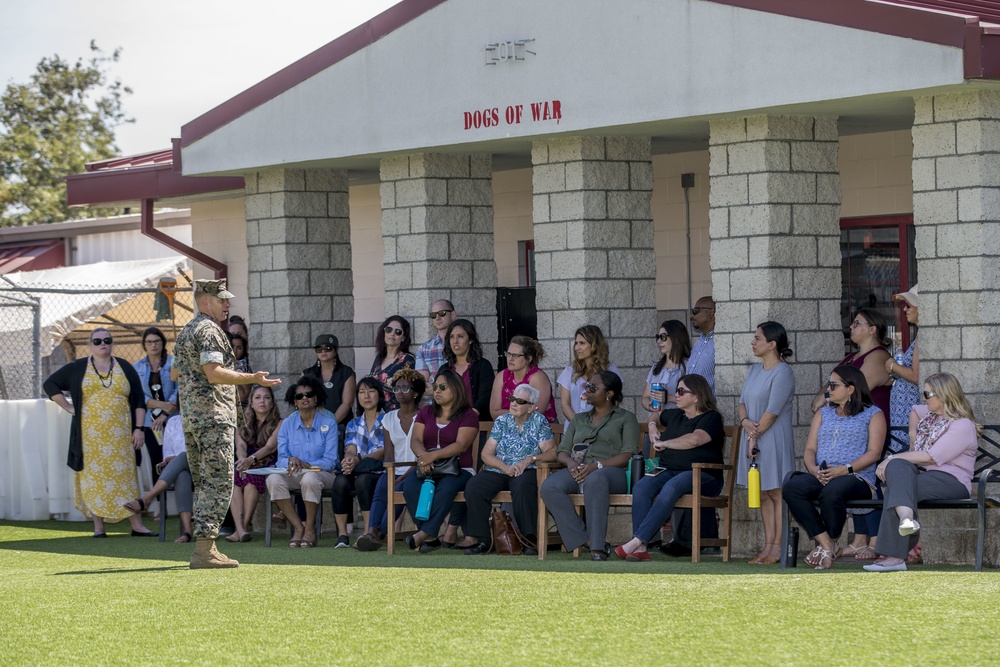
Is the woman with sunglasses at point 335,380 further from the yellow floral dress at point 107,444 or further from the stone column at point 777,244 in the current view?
the stone column at point 777,244

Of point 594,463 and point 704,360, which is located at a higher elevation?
point 704,360

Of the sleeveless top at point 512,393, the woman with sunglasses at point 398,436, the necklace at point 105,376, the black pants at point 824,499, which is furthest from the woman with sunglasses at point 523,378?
the necklace at point 105,376

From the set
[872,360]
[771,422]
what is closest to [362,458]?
[771,422]

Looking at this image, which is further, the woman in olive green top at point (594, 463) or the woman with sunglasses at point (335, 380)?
the woman with sunglasses at point (335, 380)

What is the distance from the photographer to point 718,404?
1163cm

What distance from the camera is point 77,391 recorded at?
1405 cm

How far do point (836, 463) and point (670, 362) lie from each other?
181 centimetres

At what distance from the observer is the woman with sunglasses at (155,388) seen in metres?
14.5

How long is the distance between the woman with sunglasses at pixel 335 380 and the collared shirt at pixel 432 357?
0.73 metres

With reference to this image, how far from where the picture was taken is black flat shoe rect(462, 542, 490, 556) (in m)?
11.5

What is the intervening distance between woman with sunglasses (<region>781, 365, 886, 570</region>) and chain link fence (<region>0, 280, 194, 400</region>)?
32.7 feet

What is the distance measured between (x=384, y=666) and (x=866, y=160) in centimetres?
800

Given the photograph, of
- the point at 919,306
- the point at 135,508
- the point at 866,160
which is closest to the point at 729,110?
the point at 919,306

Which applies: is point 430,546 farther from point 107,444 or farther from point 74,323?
point 74,323
